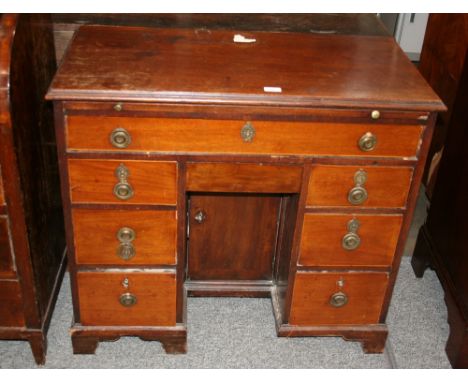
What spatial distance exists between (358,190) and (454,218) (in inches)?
23.4

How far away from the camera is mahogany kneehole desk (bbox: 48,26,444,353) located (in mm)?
1664

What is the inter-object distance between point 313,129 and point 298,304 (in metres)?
0.66

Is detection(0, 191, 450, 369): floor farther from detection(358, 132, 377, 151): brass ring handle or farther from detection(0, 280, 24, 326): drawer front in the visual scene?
detection(358, 132, 377, 151): brass ring handle

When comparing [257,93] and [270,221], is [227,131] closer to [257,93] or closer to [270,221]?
[257,93]

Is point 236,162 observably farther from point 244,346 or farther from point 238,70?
point 244,346

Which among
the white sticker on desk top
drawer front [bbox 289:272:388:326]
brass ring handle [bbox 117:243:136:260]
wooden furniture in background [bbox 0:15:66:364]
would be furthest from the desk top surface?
drawer front [bbox 289:272:388:326]

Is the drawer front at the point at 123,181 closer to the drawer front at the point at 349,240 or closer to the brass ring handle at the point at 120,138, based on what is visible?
the brass ring handle at the point at 120,138

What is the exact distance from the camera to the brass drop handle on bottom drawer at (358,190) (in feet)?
5.88

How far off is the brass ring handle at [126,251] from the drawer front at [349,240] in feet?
1.68

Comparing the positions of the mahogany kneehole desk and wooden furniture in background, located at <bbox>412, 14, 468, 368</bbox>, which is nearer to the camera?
the mahogany kneehole desk

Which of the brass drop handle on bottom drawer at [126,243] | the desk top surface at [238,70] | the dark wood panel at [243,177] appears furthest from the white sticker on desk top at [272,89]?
the brass drop handle on bottom drawer at [126,243]

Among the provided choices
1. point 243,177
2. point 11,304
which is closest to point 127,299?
point 11,304

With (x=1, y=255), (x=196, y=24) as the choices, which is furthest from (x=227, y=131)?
(x=1, y=255)

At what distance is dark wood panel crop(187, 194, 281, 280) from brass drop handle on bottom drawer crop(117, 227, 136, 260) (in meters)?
0.35
